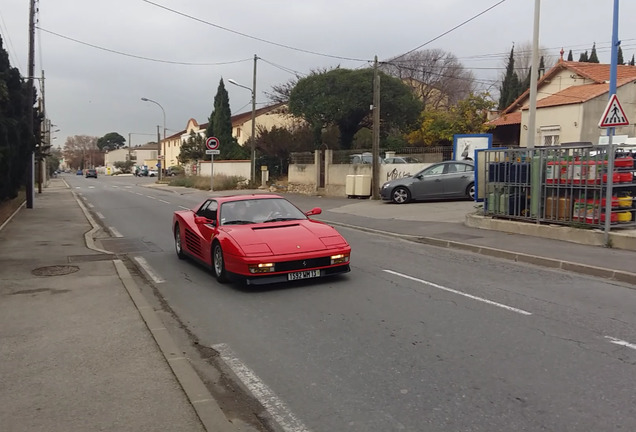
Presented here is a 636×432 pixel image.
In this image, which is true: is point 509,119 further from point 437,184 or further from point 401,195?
point 401,195

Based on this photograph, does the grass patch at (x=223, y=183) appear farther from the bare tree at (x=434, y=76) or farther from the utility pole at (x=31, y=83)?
the bare tree at (x=434, y=76)

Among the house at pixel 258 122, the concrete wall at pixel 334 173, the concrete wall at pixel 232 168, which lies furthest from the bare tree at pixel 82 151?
the concrete wall at pixel 334 173

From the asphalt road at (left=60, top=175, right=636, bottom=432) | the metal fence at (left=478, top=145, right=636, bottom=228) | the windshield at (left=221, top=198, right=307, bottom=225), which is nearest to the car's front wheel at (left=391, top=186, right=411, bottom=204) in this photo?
the metal fence at (left=478, top=145, right=636, bottom=228)

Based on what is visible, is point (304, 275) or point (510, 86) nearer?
point (304, 275)

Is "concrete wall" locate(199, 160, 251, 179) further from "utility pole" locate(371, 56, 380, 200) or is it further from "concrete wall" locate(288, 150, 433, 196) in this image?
"utility pole" locate(371, 56, 380, 200)

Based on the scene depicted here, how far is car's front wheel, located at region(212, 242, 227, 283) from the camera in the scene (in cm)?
784

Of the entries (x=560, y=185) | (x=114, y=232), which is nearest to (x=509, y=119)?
(x=560, y=185)

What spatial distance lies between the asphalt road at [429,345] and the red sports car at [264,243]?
28 centimetres

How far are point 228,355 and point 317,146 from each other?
32759 millimetres

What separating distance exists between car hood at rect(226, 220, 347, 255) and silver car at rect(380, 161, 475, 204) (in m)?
12.9

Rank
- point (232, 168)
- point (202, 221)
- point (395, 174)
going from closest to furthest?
point (202, 221) → point (395, 174) → point (232, 168)

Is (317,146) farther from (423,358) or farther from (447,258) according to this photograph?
(423,358)

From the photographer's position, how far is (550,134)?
30.5 metres

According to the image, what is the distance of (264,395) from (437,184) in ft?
56.5
